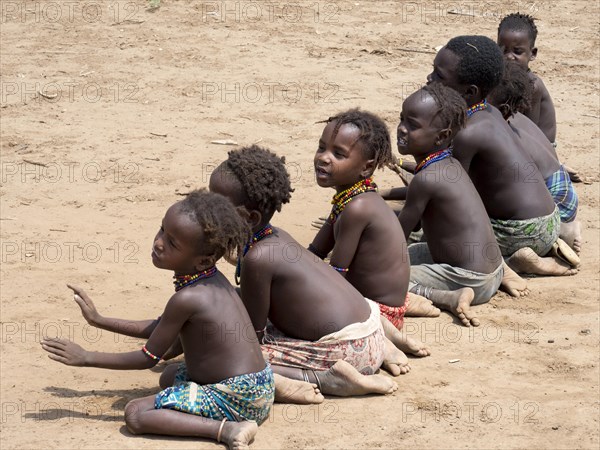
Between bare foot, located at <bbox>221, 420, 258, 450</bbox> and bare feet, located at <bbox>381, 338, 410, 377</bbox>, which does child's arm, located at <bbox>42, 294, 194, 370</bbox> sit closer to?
bare foot, located at <bbox>221, 420, 258, 450</bbox>

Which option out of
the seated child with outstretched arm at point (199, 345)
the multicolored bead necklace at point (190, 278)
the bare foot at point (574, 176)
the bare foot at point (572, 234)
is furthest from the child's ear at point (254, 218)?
the bare foot at point (574, 176)

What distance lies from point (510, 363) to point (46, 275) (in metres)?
2.80

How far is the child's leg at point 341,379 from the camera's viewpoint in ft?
15.9

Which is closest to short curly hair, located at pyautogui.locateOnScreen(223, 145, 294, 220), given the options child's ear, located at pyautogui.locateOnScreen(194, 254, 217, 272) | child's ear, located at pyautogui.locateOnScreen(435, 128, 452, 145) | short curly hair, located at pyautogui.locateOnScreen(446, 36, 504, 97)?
child's ear, located at pyautogui.locateOnScreen(194, 254, 217, 272)

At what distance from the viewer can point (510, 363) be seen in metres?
5.36

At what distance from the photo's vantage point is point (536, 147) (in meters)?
6.86

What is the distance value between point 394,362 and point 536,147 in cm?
234

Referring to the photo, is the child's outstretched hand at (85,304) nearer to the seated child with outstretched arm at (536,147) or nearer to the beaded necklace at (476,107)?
the beaded necklace at (476,107)

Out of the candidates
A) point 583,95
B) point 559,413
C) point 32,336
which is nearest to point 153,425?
point 32,336

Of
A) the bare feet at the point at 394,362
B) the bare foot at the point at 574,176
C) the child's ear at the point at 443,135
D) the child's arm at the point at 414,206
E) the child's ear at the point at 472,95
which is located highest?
the child's ear at the point at 472,95

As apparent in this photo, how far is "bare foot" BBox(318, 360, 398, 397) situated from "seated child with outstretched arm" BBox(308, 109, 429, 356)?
45 cm

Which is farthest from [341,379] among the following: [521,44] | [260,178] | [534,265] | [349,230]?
[521,44]

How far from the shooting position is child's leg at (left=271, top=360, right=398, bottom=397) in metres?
4.83

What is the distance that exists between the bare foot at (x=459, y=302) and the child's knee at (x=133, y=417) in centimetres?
211
